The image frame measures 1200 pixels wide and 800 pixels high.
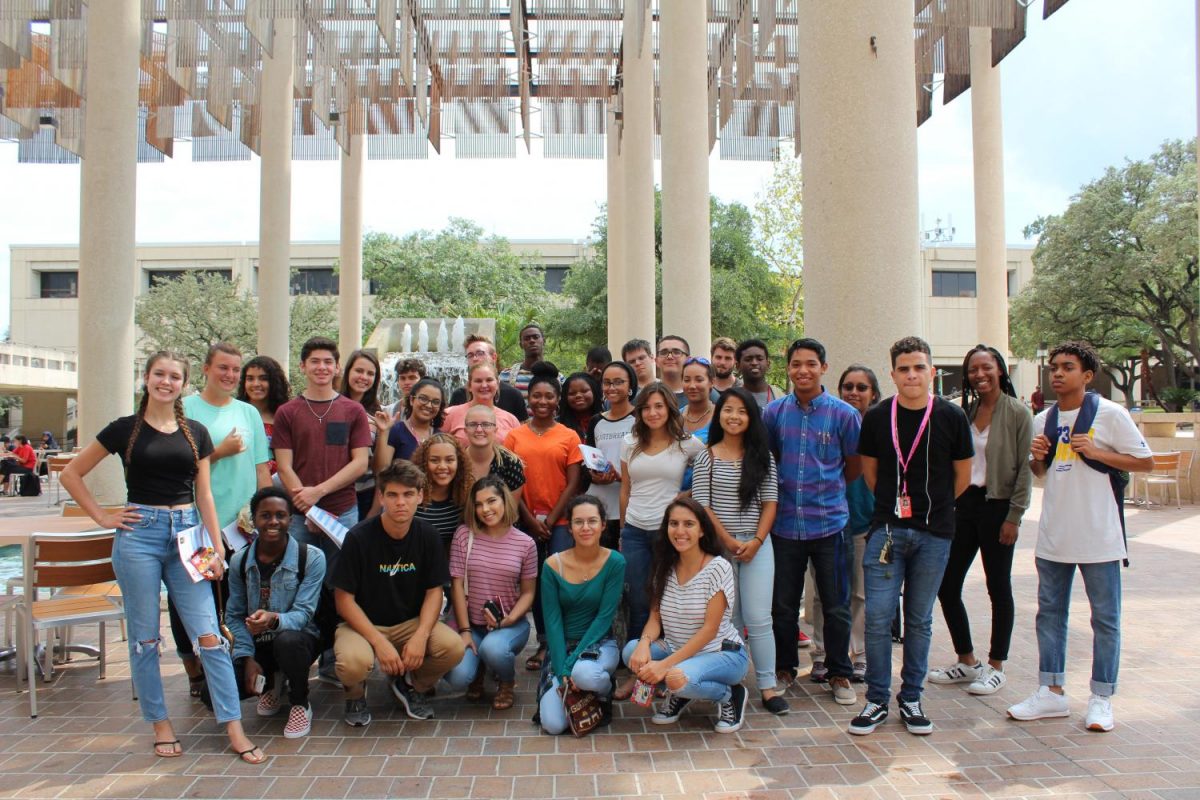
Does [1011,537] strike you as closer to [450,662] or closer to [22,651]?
[450,662]

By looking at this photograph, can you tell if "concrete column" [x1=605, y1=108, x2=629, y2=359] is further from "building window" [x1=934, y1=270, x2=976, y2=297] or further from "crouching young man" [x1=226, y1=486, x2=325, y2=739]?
"building window" [x1=934, y1=270, x2=976, y2=297]

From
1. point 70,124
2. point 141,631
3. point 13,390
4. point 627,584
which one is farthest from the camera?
point 13,390

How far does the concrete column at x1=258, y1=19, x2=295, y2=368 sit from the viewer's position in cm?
1689

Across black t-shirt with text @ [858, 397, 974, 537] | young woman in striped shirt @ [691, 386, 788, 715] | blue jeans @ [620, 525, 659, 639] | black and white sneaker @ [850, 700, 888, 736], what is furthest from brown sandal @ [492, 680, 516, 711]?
black t-shirt with text @ [858, 397, 974, 537]

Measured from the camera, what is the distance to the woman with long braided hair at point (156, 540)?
4.34 m

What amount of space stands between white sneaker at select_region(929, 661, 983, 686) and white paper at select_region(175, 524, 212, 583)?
414 cm

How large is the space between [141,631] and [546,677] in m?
2.03

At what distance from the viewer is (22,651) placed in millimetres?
5430

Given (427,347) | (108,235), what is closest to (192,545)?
(108,235)

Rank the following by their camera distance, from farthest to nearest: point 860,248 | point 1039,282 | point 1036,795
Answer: point 1039,282 < point 860,248 < point 1036,795

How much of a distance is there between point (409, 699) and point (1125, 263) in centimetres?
3021

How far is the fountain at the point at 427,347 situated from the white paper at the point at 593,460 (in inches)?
520

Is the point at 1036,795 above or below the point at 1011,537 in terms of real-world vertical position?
below

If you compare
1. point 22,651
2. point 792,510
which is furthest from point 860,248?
point 22,651
